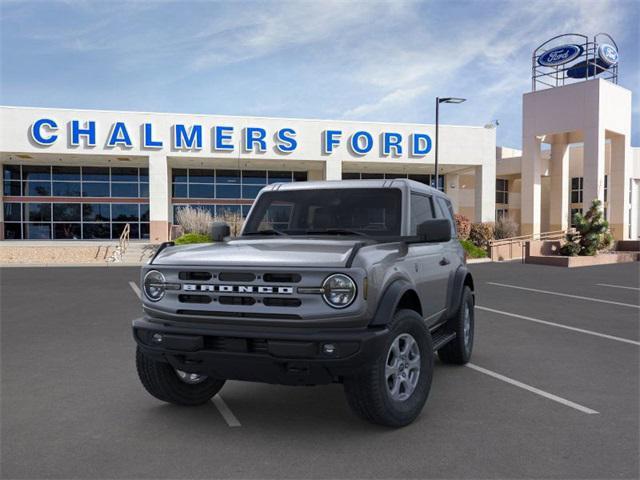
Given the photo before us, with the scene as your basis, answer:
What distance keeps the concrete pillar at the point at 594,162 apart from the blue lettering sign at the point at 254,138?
18.9 meters


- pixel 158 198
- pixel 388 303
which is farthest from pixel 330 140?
pixel 388 303

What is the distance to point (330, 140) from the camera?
110 ft

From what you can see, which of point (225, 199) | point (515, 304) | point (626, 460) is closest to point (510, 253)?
point (515, 304)

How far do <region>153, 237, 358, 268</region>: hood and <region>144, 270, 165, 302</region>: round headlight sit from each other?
10 cm

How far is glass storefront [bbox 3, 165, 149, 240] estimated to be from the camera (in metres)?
35.1

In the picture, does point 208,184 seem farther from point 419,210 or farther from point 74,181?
point 419,210

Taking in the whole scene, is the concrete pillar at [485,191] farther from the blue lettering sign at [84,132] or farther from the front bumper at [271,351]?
the front bumper at [271,351]

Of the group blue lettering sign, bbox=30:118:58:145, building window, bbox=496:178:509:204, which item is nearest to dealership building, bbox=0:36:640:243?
blue lettering sign, bbox=30:118:58:145

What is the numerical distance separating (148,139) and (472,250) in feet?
61.1

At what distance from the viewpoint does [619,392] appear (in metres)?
5.43

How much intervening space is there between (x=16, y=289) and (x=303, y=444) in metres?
12.5

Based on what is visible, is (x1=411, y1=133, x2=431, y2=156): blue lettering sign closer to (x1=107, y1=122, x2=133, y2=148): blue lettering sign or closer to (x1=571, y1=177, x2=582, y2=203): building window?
(x1=571, y1=177, x2=582, y2=203): building window

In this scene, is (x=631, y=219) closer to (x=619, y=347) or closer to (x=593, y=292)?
(x=593, y=292)

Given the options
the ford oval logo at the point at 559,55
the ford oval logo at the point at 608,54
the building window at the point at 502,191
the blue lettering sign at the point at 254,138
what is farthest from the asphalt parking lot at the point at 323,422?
the building window at the point at 502,191
